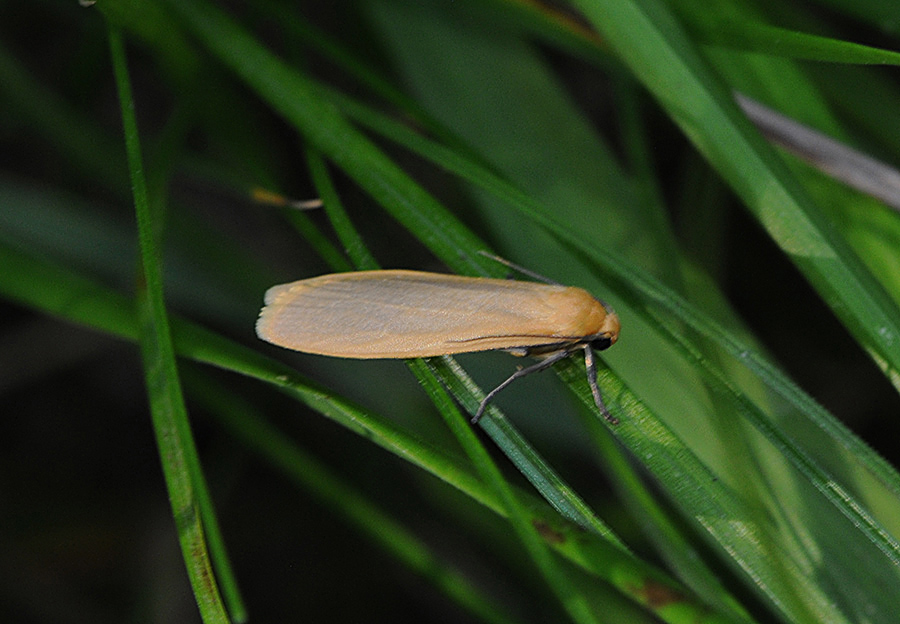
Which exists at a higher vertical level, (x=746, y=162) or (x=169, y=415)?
(x=169, y=415)

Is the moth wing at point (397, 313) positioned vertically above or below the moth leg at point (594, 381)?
above

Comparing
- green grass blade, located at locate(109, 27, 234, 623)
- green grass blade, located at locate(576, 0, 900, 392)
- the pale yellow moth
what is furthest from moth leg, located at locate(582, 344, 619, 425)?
green grass blade, located at locate(109, 27, 234, 623)

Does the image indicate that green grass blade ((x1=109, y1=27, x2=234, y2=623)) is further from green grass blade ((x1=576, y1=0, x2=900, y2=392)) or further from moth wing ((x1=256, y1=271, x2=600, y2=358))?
green grass blade ((x1=576, y1=0, x2=900, y2=392))

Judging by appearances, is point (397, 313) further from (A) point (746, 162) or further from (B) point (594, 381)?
(A) point (746, 162)

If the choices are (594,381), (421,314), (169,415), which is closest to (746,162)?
(594,381)

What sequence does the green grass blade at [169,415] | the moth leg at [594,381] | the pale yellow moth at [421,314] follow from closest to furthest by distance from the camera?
the green grass blade at [169,415] < the moth leg at [594,381] < the pale yellow moth at [421,314]

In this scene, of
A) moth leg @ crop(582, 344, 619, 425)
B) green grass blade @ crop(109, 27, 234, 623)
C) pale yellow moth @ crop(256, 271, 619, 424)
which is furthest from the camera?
pale yellow moth @ crop(256, 271, 619, 424)

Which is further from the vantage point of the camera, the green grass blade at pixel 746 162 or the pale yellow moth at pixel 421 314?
the pale yellow moth at pixel 421 314

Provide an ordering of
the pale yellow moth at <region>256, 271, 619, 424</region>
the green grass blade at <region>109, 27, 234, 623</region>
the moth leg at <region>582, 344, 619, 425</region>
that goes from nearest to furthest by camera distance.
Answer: the green grass blade at <region>109, 27, 234, 623</region>
the moth leg at <region>582, 344, 619, 425</region>
the pale yellow moth at <region>256, 271, 619, 424</region>

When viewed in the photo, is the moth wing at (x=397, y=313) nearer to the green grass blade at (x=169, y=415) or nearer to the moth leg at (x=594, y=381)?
the moth leg at (x=594, y=381)

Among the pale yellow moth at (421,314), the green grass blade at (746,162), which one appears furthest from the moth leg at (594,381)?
the green grass blade at (746,162)

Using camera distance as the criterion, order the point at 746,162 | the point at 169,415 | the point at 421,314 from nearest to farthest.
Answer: the point at 169,415 → the point at 746,162 → the point at 421,314

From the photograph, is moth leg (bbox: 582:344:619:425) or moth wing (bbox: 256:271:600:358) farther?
moth wing (bbox: 256:271:600:358)
